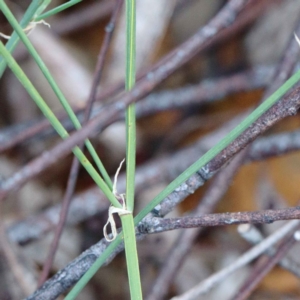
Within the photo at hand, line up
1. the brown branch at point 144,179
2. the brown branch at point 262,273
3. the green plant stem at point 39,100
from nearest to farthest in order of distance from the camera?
the green plant stem at point 39,100, the brown branch at point 262,273, the brown branch at point 144,179

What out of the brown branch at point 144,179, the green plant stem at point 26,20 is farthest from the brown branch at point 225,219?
the brown branch at point 144,179

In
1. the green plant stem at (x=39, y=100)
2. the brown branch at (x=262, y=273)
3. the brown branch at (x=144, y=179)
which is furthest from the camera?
the brown branch at (x=144, y=179)

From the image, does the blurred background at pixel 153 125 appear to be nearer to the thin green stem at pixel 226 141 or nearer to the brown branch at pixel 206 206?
the brown branch at pixel 206 206

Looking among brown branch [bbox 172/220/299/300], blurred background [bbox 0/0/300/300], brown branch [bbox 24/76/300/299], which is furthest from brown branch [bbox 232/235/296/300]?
blurred background [bbox 0/0/300/300]

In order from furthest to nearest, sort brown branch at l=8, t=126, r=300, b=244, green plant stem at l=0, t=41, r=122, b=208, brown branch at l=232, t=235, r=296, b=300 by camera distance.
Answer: brown branch at l=8, t=126, r=300, b=244 → brown branch at l=232, t=235, r=296, b=300 → green plant stem at l=0, t=41, r=122, b=208

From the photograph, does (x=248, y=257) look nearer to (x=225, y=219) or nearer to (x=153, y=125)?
(x=225, y=219)

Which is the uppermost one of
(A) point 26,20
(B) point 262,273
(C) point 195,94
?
(C) point 195,94

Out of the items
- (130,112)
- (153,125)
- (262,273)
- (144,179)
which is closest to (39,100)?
(130,112)

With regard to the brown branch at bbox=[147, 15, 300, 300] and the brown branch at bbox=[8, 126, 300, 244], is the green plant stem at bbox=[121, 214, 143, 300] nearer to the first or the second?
the brown branch at bbox=[147, 15, 300, 300]

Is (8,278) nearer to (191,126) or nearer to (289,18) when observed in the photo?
(191,126)

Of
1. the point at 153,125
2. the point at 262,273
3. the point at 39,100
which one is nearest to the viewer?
the point at 39,100

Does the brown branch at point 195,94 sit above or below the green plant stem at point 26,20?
above

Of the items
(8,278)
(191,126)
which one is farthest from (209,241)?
(8,278)
